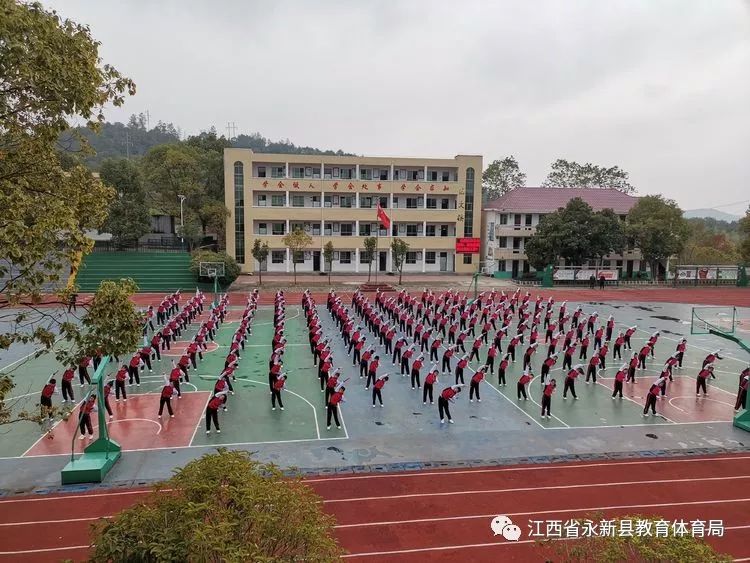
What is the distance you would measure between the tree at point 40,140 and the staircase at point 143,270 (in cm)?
2556

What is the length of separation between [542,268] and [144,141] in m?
83.6

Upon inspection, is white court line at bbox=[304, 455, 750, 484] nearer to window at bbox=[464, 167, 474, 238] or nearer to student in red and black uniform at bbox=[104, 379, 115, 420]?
student in red and black uniform at bbox=[104, 379, 115, 420]

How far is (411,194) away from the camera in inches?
1549

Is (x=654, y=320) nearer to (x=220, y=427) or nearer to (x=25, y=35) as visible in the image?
(x=220, y=427)

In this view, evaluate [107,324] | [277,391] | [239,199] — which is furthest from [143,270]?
[107,324]

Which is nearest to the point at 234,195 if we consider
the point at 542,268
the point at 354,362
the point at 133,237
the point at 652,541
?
the point at 133,237

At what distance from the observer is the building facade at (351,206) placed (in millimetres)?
37000

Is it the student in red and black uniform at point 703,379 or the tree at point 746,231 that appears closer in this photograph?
the student in red and black uniform at point 703,379

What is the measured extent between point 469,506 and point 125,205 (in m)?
30.5

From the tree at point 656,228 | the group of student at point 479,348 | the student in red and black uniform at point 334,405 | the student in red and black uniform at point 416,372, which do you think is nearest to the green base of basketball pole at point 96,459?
the student in red and black uniform at point 334,405

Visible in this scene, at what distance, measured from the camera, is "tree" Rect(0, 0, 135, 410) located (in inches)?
164

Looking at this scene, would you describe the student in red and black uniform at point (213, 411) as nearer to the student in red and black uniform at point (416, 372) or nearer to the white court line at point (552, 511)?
the white court line at point (552, 511)

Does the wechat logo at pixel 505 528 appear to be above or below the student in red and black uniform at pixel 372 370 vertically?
below

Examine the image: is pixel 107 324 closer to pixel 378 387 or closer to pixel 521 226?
pixel 378 387
